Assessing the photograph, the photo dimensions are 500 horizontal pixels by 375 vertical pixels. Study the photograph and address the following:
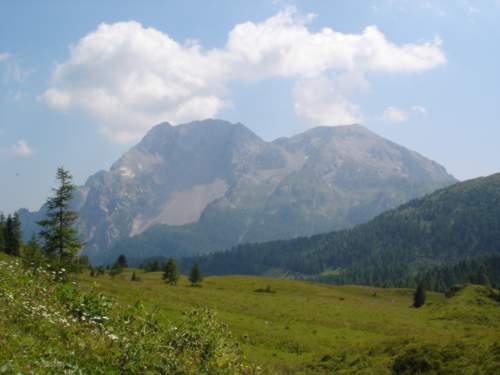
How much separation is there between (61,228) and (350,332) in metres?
31.5

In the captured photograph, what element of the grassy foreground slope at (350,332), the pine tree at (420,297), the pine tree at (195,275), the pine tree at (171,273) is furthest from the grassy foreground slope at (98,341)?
the pine tree at (195,275)

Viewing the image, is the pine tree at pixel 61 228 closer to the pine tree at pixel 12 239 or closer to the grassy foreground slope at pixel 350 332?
the grassy foreground slope at pixel 350 332

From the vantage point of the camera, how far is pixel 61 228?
47844 millimetres

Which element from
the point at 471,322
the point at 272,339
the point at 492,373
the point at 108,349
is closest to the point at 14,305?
the point at 108,349

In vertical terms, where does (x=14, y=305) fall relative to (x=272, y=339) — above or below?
above

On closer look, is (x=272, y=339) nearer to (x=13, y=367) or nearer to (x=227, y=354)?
(x=227, y=354)

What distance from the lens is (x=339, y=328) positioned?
46500 millimetres

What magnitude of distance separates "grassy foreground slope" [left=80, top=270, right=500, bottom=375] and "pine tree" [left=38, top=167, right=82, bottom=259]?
4532mm

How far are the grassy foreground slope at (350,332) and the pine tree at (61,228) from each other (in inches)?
178

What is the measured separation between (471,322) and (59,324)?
52439mm

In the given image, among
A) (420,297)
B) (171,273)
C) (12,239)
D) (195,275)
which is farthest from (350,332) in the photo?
(12,239)

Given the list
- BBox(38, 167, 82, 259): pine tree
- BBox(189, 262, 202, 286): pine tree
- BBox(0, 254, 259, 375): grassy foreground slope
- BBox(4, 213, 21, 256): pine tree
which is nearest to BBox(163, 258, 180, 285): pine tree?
BBox(189, 262, 202, 286): pine tree

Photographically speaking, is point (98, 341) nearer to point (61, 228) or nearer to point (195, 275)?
point (61, 228)

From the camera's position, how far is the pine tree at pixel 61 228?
4747 centimetres
